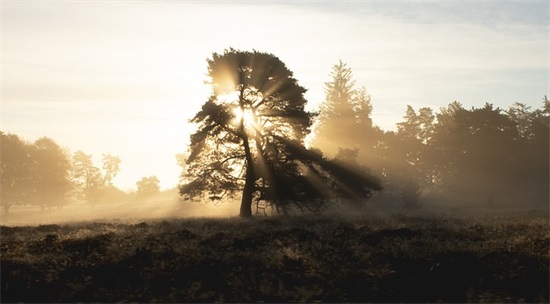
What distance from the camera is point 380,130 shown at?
224ft

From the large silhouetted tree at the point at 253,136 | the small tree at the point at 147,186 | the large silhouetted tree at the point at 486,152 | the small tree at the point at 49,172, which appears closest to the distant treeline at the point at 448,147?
the large silhouetted tree at the point at 486,152

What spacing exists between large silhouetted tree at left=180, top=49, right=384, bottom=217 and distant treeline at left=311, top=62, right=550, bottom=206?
895 inches

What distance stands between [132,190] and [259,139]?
94.6 meters

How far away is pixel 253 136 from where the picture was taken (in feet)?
99.8

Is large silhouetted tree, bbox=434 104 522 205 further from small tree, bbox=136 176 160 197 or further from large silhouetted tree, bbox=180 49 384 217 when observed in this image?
small tree, bbox=136 176 160 197

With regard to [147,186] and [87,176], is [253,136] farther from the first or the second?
[147,186]

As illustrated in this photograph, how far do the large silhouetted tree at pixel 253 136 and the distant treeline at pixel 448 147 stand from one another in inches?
895

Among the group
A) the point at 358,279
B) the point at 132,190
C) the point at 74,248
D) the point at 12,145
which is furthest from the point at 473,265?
the point at 132,190

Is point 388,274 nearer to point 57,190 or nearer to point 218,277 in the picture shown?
point 218,277

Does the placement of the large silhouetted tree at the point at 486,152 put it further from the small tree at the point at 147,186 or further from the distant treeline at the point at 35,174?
the small tree at the point at 147,186

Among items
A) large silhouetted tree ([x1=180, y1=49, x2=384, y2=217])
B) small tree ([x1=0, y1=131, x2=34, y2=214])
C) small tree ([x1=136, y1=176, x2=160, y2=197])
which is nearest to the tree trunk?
large silhouetted tree ([x1=180, y1=49, x2=384, y2=217])

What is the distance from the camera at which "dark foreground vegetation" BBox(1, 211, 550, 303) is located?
27.6 feet

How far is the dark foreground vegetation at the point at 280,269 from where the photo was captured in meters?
8.40

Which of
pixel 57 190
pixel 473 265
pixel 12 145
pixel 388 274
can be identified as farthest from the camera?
pixel 57 190
